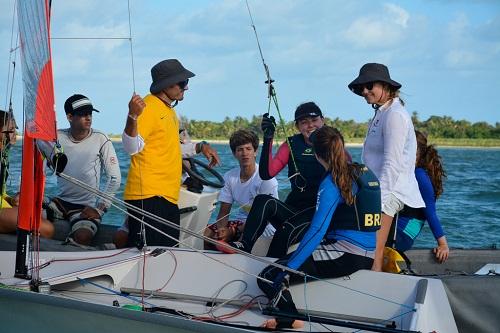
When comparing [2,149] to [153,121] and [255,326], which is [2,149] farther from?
[255,326]

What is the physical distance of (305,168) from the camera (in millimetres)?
6250

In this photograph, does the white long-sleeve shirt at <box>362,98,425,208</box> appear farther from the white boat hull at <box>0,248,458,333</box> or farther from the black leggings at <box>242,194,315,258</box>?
the white boat hull at <box>0,248,458,333</box>

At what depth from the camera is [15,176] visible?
16469 mm

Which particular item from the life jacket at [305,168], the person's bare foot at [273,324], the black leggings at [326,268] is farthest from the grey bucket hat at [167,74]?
the person's bare foot at [273,324]

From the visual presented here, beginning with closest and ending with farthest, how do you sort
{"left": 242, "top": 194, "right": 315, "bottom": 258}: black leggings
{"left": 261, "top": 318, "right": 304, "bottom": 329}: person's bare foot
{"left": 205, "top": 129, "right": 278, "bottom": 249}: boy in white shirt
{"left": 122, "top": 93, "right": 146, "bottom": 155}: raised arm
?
{"left": 261, "top": 318, "right": 304, "bottom": 329}: person's bare foot → {"left": 122, "top": 93, "right": 146, "bottom": 155}: raised arm → {"left": 242, "top": 194, "right": 315, "bottom": 258}: black leggings → {"left": 205, "top": 129, "right": 278, "bottom": 249}: boy in white shirt

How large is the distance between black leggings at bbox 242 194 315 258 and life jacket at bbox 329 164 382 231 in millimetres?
630

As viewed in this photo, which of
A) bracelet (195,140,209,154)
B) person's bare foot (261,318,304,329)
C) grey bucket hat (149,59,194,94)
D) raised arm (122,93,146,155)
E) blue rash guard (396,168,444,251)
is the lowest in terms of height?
person's bare foot (261,318,304,329)

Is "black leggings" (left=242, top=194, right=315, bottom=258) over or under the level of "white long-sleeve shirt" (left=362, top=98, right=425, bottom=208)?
under

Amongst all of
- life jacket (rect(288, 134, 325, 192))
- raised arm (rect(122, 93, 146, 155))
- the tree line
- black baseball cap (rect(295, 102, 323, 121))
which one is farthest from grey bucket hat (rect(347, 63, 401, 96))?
the tree line

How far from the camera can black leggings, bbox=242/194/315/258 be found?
6094mm

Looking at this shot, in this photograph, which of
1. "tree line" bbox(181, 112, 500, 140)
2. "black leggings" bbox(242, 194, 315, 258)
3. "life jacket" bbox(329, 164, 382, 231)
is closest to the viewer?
"life jacket" bbox(329, 164, 382, 231)

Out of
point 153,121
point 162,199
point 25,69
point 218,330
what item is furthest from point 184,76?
point 218,330

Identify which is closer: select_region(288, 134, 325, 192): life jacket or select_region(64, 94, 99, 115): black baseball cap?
select_region(288, 134, 325, 192): life jacket

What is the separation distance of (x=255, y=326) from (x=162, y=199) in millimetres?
1436
